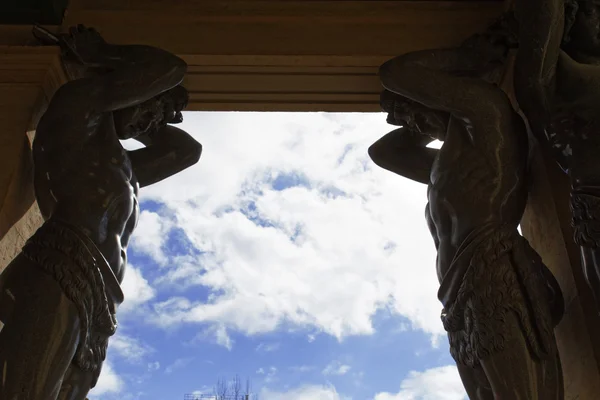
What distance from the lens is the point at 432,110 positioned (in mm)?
4539

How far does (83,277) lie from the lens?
358 cm

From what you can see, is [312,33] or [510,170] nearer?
[510,170]

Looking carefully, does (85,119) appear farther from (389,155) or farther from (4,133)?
(389,155)

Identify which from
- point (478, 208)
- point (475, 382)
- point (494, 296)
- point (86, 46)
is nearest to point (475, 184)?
point (478, 208)

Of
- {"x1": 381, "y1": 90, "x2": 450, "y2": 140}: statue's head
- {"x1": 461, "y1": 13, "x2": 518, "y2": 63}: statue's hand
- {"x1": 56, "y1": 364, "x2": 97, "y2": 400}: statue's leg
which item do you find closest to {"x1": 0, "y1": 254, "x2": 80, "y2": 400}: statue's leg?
{"x1": 56, "y1": 364, "x2": 97, "y2": 400}: statue's leg

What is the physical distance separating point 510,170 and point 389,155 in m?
1.05

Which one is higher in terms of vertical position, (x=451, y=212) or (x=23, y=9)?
(x=23, y=9)

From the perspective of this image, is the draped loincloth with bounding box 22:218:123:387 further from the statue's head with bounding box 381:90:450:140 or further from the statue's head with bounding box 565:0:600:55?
the statue's head with bounding box 565:0:600:55

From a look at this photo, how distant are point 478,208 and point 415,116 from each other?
3.32 ft

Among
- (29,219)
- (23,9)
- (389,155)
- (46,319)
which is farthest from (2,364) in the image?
(23,9)

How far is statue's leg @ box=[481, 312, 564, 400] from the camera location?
11.0ft

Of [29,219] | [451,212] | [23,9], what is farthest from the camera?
[23,9]

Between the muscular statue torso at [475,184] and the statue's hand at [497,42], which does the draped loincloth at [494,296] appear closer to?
the muscular statue torso at [475,184]

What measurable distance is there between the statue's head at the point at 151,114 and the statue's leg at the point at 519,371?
8.42ft
